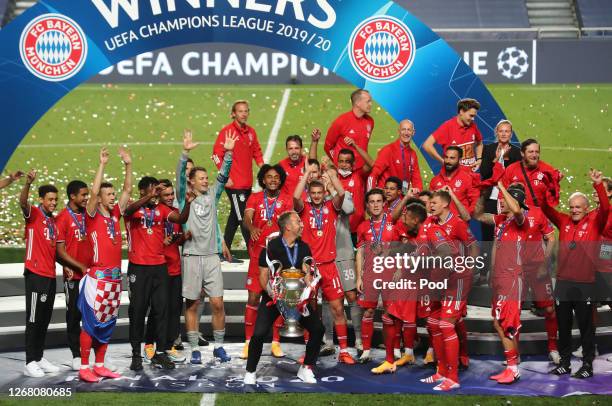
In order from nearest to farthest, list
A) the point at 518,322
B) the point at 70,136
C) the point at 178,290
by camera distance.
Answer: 1. the point at 518,322
2. the point at 178,290
3. the point at 70,136

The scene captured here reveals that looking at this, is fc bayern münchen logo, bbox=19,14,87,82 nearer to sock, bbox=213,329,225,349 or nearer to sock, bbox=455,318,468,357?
sock, bbox=213,329,225,349

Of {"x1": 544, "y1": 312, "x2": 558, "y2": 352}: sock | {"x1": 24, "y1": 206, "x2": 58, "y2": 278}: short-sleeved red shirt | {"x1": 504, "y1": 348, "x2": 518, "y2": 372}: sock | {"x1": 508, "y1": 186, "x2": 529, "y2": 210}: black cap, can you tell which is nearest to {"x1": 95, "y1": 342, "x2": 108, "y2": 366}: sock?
{"x1": 24, "y1": 206, "x2": 58, "y2": 278}: short-sleeved red shirt

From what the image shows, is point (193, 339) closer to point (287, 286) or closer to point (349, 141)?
point (287, 286)

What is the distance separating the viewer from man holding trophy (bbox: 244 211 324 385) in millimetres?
9930

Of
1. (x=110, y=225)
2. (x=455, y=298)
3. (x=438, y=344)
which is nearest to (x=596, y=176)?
(x=455, y=298)

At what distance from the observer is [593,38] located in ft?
82.0

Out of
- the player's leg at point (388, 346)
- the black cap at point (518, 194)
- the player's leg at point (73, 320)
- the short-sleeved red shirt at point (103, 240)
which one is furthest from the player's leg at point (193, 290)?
the black cap at point (518, 194)

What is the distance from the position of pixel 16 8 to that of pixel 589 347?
75.0 feet

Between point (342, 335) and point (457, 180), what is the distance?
1.90m

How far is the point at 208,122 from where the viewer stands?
2492 cm

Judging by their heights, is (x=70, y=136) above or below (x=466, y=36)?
below

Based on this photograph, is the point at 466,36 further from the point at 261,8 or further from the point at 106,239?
the point at 106,239

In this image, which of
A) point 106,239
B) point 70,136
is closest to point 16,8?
point 70,136

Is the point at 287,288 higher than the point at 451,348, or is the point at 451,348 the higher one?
the point at 287,288
